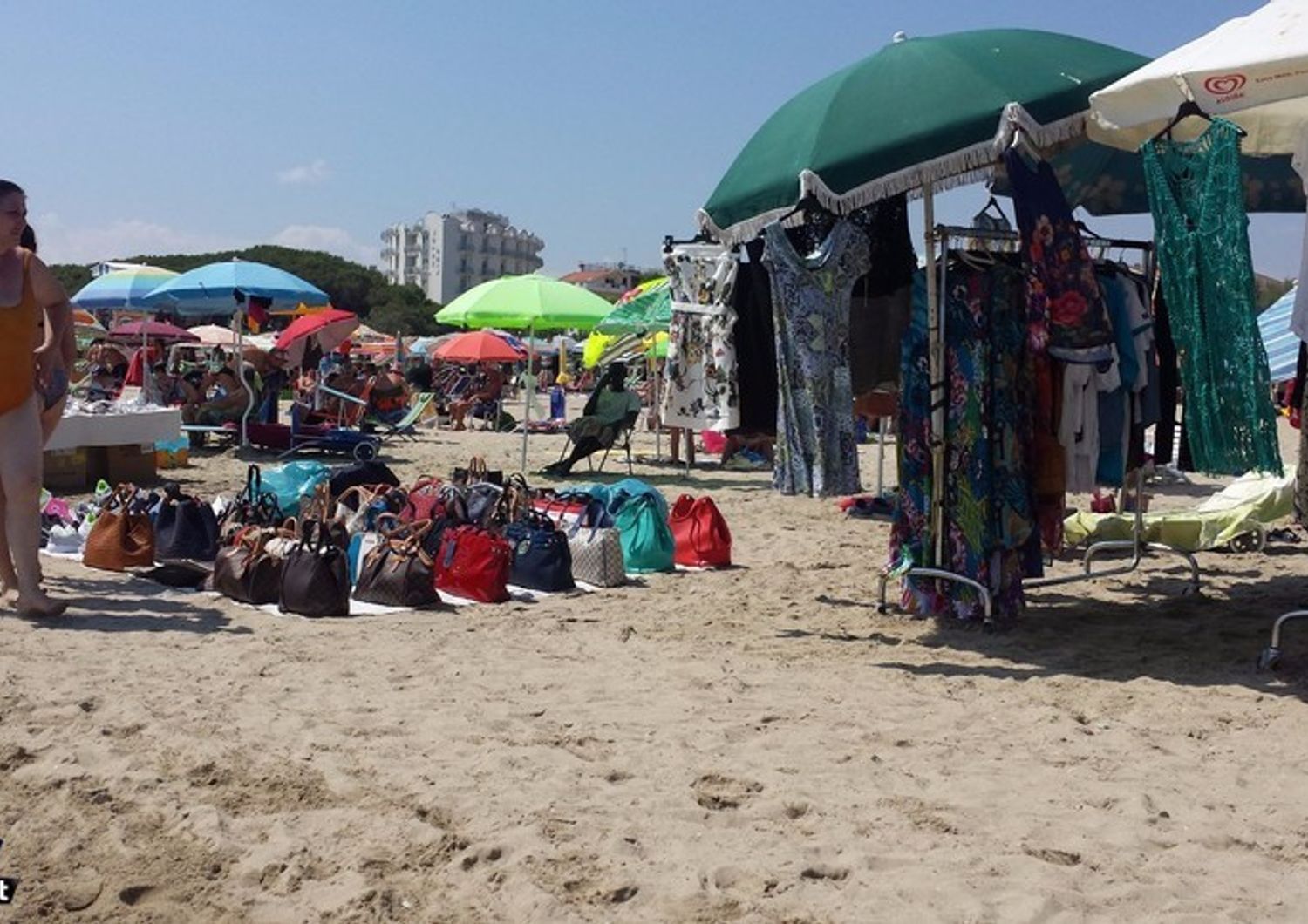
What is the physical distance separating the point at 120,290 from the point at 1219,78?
1463 centimetres

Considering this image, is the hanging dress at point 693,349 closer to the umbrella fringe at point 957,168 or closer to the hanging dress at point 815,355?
the hanging dress at point 815,355

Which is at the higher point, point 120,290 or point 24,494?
point 120,290

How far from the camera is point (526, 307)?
535 inches

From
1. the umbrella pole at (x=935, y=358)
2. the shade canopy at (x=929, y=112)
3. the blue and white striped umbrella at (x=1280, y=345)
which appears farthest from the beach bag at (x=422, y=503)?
the blue and white striped umbrella at (x=1280, y=345)

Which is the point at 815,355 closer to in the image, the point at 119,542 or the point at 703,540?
the point at 703,540

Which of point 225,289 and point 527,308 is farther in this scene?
point 225,289

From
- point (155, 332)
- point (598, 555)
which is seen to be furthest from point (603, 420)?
point (155, 332)

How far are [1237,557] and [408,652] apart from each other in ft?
17.2

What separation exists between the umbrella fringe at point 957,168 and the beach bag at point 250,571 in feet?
10.2

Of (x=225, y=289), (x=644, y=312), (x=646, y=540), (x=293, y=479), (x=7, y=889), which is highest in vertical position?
(x=225, y=289)

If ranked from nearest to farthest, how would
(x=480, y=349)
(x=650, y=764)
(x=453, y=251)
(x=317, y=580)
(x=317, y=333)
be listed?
(x=650, y=764) → (x=317, y=580) → (x=317, y=333) → (x=480, y=349) → (x=453, y=251)

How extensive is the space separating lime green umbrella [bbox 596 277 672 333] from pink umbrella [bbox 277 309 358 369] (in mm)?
3681

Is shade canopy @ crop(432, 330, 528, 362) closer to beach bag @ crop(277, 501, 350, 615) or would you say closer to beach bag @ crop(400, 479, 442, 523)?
beach bag @ crop(400, 479, 442, 523)

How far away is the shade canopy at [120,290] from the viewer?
1644 centimetres
